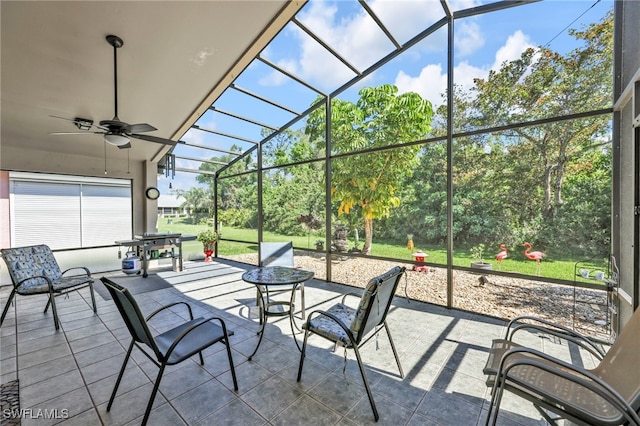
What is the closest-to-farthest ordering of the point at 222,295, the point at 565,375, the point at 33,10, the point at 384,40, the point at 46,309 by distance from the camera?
the point at 565,375 → the point at 33,10 → the point at 46,309 → the point at 384,40 → the point at 222,295

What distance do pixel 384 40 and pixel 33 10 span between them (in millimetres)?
4104

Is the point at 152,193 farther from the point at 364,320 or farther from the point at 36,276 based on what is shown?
the point at 364,320

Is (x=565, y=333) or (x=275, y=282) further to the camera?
(x=275, y=282)

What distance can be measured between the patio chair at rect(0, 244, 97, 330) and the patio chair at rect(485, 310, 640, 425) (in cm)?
472

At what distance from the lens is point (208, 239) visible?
299 inches

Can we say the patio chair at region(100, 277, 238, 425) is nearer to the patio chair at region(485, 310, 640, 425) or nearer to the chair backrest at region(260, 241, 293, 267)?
the chair backrest at region(260, 241, 293, 267)

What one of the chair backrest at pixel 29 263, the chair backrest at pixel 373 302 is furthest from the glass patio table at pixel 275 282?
the chair backrest at pixel 29 263

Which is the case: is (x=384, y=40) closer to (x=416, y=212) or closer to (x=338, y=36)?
(x=338, y=36)

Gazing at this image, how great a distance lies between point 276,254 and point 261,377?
197 cm

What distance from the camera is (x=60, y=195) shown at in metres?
5.71

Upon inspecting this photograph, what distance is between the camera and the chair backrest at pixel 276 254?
393 centimetres

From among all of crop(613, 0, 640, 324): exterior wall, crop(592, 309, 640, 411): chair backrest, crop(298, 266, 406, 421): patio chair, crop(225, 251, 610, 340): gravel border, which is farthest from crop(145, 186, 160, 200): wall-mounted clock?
crop(613, 0, 640, 324): exterior wall

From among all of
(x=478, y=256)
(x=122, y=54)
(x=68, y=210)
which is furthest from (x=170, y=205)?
(x=478, y=256)

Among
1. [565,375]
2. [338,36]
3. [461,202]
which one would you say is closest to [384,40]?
[338,36]
